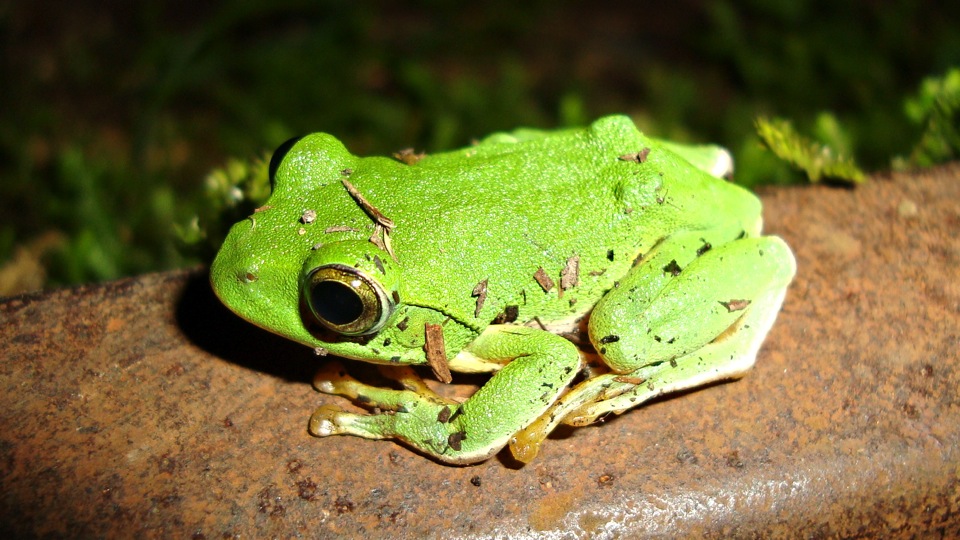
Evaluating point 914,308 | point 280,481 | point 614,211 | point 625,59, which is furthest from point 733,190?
point 625,59

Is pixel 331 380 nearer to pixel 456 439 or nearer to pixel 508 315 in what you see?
pixel 456 439

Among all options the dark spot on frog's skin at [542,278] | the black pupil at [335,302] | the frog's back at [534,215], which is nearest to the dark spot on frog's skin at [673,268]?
the frog's back at [534,215]

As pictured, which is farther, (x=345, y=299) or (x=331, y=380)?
(x=331, y=380)

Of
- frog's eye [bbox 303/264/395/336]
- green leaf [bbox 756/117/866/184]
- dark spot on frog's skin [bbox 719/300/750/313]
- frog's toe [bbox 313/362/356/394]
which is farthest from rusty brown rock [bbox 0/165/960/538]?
green leaf [bbox 756/117/866/184]

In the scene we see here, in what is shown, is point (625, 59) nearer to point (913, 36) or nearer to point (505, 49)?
point (505, 49)

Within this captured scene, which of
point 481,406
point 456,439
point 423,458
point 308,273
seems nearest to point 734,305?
point 481,406

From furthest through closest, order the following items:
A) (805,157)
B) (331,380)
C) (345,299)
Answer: (805,157)
(331,380)
(345,299)
